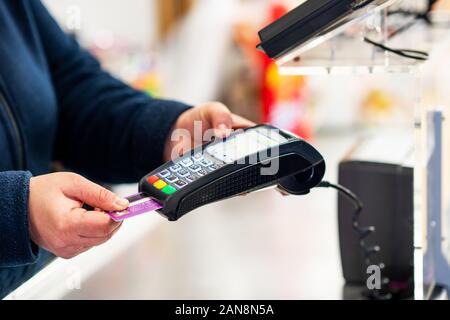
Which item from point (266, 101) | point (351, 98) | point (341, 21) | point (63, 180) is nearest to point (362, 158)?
point (341, 21)

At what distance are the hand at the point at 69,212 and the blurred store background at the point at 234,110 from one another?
0.73 feet

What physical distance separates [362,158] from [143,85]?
5.37 feet

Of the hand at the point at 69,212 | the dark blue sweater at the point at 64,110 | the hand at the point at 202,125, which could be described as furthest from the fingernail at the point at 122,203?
the dark blue sweater at the point at 64,110

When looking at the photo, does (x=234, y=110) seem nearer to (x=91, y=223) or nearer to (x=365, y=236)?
(x=365, y=236)

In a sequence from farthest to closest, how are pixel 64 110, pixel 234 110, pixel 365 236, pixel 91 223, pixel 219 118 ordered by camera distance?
pixel 234 110
pixel 64 110
pixel 365 236
pixel 219 118
pixel 91 223

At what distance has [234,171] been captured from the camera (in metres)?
0.62

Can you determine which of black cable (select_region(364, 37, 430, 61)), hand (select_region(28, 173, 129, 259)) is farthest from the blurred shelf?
hand (select_region(28, 173, 129, 259))

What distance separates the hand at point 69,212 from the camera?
56 cm

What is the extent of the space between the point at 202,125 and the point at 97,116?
0.74 feet

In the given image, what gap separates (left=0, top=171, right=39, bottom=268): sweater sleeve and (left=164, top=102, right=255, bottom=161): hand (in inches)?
7.4

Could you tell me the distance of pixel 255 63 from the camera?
291cm

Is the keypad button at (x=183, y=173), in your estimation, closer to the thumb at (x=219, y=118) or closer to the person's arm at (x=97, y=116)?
the thumb at (x=219, y=118)

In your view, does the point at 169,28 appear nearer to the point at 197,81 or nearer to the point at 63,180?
the point at 197,81

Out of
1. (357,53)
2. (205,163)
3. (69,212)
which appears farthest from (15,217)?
(357,53)
